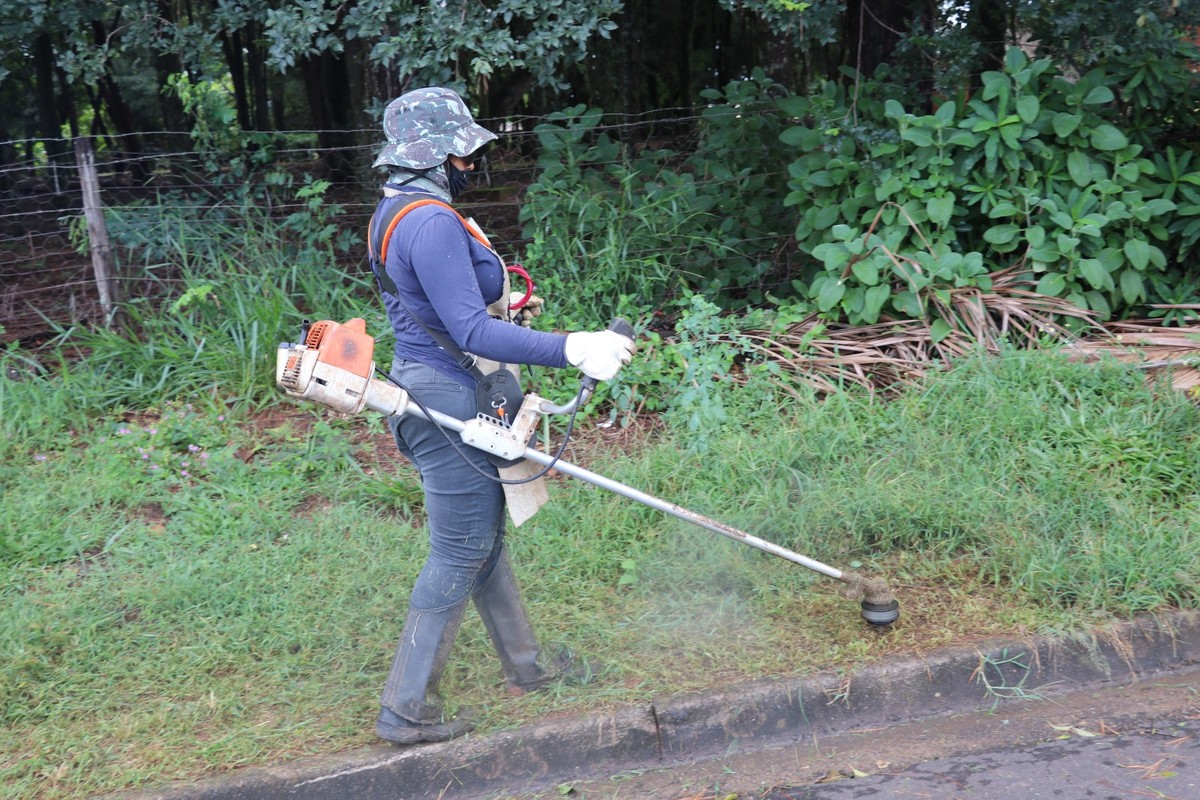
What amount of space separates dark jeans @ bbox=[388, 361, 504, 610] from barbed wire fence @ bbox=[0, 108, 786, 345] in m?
3.39

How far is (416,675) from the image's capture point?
329 centimetres

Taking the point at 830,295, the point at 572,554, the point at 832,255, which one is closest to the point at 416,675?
the point at 572,554

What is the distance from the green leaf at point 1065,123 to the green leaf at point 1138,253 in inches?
26.2

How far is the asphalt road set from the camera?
317 cm

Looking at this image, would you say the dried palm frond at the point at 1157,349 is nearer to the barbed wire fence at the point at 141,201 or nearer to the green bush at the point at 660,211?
the green bush at the point at 660,211

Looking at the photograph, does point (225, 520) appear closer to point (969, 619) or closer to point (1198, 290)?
point (969, 619)

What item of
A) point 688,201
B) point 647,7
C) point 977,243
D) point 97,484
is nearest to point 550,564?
point 97,484

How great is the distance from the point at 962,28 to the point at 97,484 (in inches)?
200

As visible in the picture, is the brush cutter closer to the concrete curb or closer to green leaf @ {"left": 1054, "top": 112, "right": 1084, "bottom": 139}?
the concrete curb

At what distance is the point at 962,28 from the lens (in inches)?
229

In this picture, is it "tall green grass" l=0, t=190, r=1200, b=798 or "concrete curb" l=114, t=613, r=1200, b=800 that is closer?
"concrete curb" l=114, t=613, r=1200, b=800

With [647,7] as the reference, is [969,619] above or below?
below

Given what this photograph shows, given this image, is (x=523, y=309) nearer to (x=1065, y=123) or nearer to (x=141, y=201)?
(x=1065, y=123)

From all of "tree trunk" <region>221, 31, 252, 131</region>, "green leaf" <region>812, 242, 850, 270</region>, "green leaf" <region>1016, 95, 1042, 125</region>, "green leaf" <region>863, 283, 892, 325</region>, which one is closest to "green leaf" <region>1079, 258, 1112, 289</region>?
"green leaf" <region>1016, 95, 1042, 125</region>
